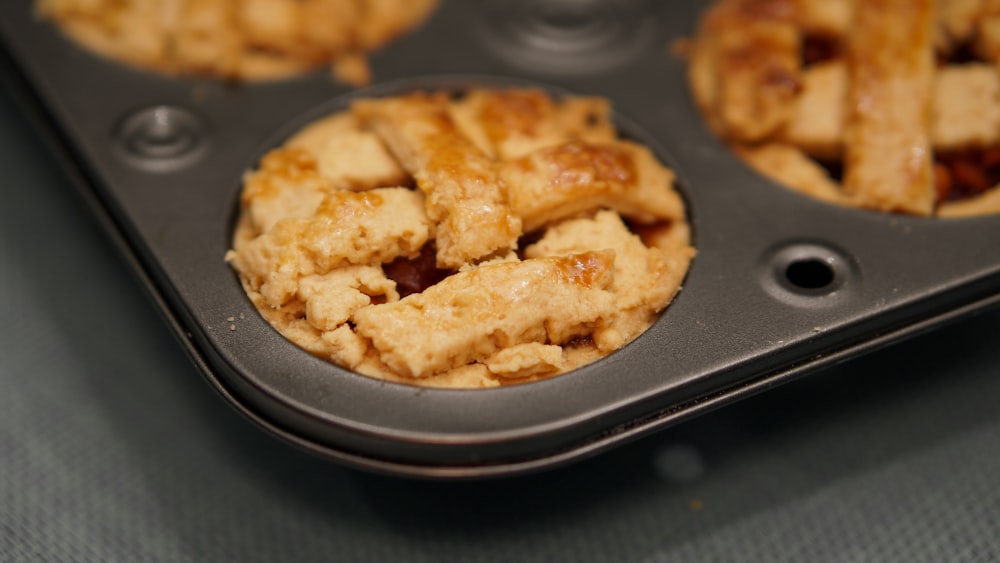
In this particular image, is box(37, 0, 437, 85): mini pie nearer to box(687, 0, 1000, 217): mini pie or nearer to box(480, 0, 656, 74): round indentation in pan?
box(480, 0, 656, 74): round indentation in pan

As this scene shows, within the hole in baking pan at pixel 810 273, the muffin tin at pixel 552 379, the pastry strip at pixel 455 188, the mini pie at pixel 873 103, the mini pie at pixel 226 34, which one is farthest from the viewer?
the mini pie at pixel 226 34

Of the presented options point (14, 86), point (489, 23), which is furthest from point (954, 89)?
point (14, 86)

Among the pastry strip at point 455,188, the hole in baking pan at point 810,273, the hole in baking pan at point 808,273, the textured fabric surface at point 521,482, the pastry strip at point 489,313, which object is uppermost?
A: the pastry strip at point 455,188

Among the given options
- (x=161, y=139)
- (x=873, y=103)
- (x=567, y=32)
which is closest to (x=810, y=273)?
(x=873, y=103)

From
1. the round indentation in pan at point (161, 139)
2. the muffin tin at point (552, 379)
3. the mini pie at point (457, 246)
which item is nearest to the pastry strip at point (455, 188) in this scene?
the mini pie at point (457, 246)

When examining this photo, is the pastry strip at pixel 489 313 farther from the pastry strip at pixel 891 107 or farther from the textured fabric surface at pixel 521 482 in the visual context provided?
the pastry strip at pixel 891 107

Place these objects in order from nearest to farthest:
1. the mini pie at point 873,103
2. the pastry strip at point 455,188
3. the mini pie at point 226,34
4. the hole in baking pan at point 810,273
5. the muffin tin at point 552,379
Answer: the muffin tin at point 552,379 → the pastry strip at point 455,188 → the hole in baking pan at point 810,273 → the mini pie at point 873,103 → the mini pie at point 226,34

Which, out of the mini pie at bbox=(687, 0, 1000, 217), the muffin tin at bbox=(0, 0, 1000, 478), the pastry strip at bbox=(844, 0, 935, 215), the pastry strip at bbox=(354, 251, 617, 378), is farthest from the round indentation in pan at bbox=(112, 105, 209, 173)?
the pastry strip at bbox=(844, 0, 935, 215)
